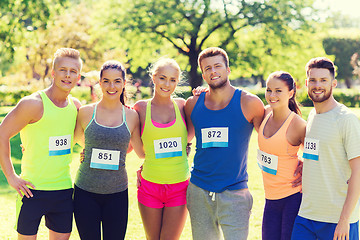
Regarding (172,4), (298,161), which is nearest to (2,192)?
(298,161)

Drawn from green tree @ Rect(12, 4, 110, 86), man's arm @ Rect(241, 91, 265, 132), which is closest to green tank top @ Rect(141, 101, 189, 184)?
man's arm @ Rect(241, 91, 265, 132)

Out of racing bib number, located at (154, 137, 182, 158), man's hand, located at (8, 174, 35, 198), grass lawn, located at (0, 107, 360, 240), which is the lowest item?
grass lawn, located at (0, 107, 360, 240)

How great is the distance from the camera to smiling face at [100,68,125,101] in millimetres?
3471

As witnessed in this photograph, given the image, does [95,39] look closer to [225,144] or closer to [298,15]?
[298,15]

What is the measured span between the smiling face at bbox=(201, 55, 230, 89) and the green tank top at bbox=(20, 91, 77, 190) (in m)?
1.35

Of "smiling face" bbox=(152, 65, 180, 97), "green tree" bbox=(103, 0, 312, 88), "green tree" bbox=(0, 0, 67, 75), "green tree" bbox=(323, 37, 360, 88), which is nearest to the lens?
"smiling face" bbox=(152, 65, 180, 97)

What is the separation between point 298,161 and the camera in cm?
327

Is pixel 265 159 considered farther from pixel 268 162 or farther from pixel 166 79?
pixel 166 79

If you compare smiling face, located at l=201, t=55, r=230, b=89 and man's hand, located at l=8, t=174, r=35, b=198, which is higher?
smiling face, located at l=201, t=55, r=230, b=89

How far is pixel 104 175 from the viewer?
333cm

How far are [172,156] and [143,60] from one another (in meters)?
20.8

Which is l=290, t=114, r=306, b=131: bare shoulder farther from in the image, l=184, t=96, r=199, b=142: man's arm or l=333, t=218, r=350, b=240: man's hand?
l=184, t=96, r=199, b=142: man's arm

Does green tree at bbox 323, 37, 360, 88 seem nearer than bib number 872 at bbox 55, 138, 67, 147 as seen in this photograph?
No

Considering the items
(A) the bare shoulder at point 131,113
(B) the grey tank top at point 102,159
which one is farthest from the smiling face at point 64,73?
(A) the bare shoulder at point 131,113
